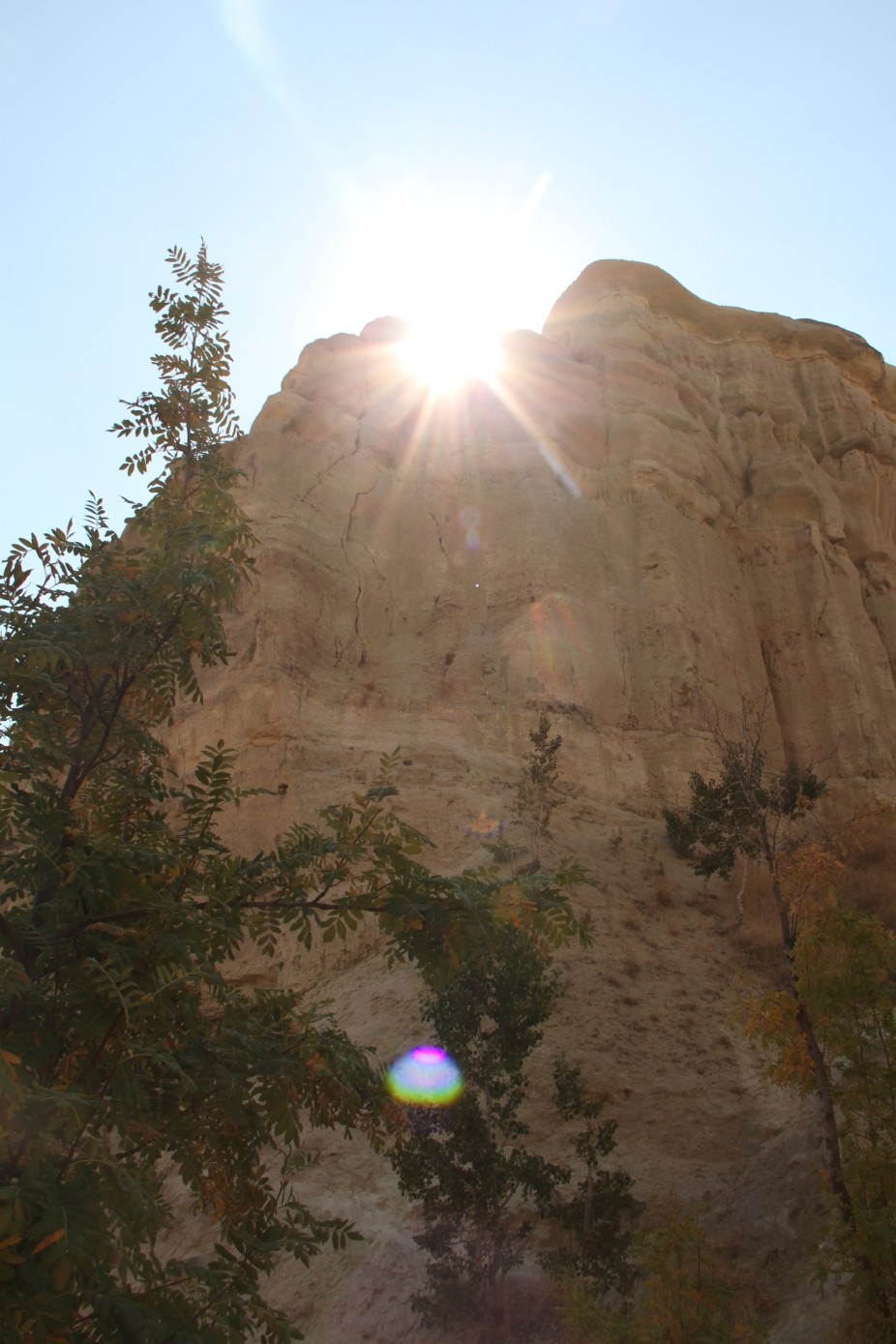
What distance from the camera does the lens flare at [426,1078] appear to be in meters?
10.8

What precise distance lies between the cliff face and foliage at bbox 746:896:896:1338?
2.25 m

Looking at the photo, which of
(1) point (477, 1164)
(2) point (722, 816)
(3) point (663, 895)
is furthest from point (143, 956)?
(3) point (663, 895)

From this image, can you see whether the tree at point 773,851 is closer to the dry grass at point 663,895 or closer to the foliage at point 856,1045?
the foliage at point 856,1045

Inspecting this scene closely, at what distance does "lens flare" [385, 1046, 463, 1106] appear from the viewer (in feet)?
35.4

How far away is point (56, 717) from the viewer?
5.12 metres

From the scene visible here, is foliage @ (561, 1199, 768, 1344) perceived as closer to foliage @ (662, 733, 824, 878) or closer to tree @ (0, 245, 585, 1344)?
tree @ (0, 245, 585, 1344)

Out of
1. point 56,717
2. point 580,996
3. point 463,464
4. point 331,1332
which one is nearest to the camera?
point 56,717

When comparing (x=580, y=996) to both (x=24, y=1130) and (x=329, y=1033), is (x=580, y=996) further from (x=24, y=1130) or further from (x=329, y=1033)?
(x=24, y=1130)

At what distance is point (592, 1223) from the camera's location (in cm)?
992

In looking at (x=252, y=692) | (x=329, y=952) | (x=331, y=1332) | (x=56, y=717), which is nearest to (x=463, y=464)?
(x=252, y=692)

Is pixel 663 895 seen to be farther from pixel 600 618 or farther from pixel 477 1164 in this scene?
pixel 600 618

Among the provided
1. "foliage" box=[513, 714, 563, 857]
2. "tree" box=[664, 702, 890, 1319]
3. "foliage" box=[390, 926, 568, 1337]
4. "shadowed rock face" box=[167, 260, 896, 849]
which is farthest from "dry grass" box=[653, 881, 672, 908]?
"foliage" box=[390, 926, 568, 1337]

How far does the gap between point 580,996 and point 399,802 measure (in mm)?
6158

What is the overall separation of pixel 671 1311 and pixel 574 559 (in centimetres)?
2129
